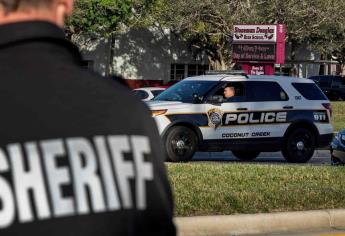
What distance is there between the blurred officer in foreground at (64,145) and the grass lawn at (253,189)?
23.6 feet

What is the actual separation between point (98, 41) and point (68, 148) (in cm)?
4714

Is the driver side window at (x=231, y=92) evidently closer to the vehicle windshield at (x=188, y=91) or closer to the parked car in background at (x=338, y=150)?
the vehicle windshield at (x=188, y=91)

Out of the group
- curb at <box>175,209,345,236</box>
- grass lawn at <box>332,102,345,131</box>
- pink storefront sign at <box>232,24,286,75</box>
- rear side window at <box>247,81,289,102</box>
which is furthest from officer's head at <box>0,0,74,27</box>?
grass lawn at <box>332,102,345,131</box>

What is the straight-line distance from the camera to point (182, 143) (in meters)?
16.8

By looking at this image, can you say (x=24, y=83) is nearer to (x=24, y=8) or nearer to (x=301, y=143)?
(x=24, y=8)

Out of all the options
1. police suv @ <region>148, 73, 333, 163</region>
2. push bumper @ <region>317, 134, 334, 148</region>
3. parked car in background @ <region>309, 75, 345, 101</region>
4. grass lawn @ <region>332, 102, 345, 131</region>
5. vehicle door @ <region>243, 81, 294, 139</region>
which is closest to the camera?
police suv @ <region>148, 73, 333, 163</region>

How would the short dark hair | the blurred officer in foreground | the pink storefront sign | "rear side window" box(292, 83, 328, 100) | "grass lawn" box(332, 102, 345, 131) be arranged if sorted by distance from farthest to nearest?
"grass lawn" box(332, 102, 345, 131) → the pink storefront sign → "rear side window" box(292, 83, 328, 100) → the short dark hair → the blurred officer in foreground

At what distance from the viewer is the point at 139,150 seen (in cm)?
212

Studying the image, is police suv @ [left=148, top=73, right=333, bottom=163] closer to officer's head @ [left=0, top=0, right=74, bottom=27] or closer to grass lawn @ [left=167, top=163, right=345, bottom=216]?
grass lawn @ [left=167, top=163, right=345, bottom=216]

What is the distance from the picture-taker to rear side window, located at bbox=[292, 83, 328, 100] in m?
18.3

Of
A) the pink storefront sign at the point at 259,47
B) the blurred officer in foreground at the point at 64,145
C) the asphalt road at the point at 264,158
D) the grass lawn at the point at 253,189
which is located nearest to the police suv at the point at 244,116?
the asphalt road at the point at 264,158

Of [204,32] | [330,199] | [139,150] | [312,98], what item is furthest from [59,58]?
[204,32]

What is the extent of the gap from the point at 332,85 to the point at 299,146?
118 ft

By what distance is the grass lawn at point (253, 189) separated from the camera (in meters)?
9.71
